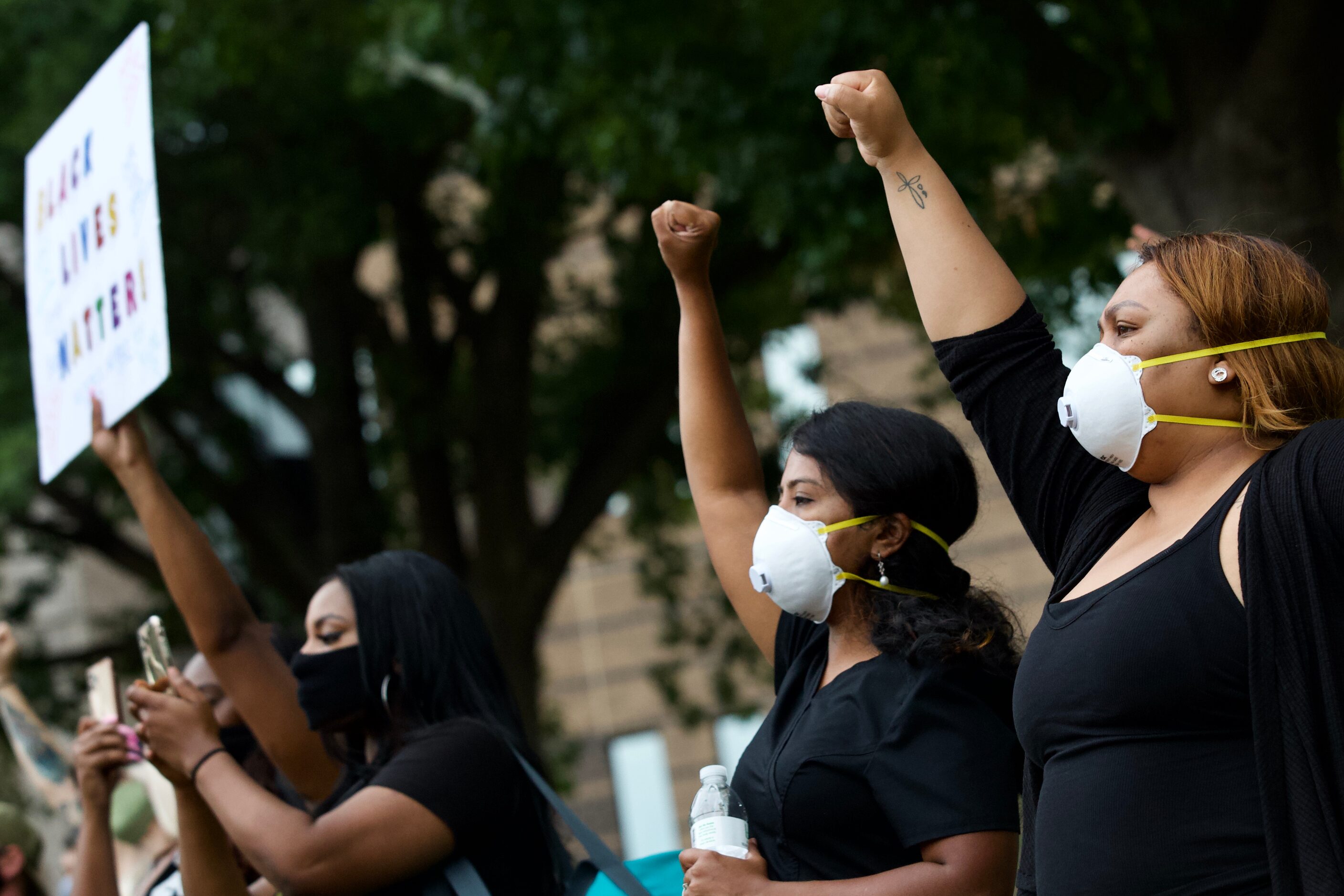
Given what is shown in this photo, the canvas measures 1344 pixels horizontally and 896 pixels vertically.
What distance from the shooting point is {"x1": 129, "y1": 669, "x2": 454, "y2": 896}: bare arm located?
3.08 metres

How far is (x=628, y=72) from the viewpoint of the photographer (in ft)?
26.4

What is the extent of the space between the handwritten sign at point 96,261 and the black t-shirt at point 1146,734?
2542 millimetres

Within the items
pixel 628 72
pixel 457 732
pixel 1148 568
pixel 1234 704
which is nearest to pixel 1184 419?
pixel 1148 568

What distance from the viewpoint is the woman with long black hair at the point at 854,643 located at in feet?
8.27

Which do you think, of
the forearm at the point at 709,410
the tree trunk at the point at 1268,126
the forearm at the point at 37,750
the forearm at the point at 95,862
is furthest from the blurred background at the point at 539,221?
the forearm at the point at 709,410

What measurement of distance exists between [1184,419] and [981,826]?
75cm

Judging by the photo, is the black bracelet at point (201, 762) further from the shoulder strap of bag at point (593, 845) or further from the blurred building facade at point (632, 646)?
the blurred building facade at point (632, 646)

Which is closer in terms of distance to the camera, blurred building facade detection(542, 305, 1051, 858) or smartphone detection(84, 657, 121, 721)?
smartphone detection(84, 657, 121, 721)

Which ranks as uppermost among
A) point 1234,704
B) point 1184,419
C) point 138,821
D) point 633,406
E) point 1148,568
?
point 633,406

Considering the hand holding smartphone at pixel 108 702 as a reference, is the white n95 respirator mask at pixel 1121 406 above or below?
above

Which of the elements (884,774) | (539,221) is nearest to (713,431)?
(884,774)

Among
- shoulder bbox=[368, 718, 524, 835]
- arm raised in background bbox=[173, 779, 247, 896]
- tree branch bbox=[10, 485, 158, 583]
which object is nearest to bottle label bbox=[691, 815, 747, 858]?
shoulder bbox=[368, 718, 524, 835]

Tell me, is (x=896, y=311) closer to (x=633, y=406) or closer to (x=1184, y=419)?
(x=633, y=406)

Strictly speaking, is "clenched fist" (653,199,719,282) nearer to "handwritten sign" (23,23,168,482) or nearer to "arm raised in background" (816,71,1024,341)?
"arm raised in background" (816,71,1024,341)
